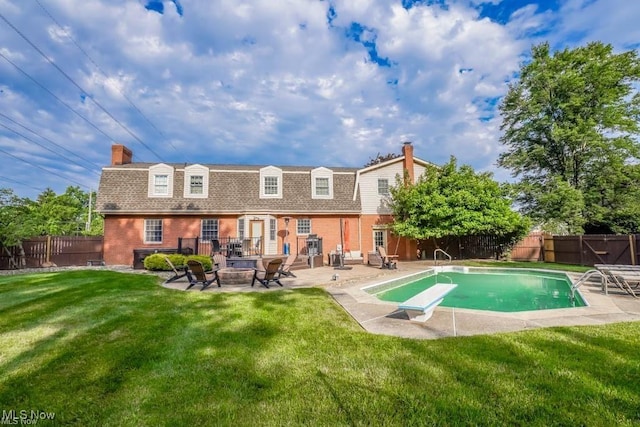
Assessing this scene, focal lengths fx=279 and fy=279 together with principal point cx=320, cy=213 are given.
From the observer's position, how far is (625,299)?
720cm

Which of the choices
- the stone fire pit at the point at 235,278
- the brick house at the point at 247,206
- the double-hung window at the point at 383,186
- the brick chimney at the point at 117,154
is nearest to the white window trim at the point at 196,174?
the brick house at the point at 247,206

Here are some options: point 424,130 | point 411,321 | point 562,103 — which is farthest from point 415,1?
point 562,103

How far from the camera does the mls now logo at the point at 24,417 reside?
255 centimetres

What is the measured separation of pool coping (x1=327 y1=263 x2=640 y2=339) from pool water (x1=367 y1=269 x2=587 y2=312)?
99 cm

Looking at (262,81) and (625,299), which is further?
(262,81)

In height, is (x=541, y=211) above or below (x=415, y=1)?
below

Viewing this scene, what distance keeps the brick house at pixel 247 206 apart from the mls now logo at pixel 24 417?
11996 mm

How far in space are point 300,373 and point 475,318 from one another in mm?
3883

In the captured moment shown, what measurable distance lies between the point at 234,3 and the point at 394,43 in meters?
7.70

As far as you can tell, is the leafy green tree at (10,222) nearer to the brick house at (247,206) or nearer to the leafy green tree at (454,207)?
the brick house at (247,206)

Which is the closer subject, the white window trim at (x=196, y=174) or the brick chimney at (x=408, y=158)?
the white window trim at (x=196, y=174)

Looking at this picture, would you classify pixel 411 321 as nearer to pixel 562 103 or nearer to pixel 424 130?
pixel 424 130

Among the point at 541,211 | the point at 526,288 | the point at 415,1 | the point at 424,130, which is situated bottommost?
the point at 526,288

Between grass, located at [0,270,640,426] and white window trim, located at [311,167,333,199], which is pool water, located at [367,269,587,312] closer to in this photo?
grass, located at [0,270,640,426]
